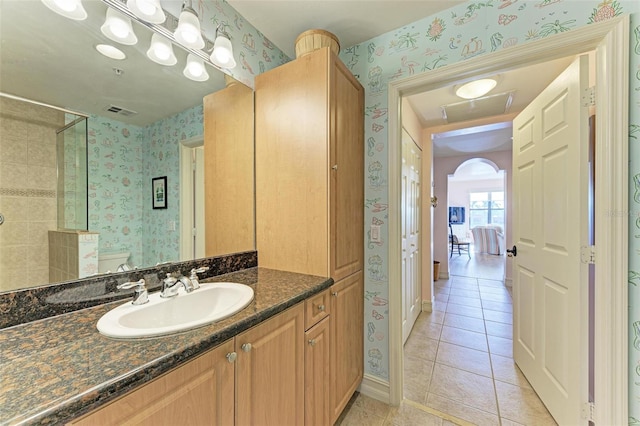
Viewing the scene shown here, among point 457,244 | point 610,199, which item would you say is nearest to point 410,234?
point 610,199

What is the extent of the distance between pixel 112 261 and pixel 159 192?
1.23 ft

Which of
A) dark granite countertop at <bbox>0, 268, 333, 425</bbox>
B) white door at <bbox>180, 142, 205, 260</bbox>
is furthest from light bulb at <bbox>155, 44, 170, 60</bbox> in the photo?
dark granite countertop at <bbox>0, 268, 333, 425</bbox>

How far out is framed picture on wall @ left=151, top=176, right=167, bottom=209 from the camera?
124 cm

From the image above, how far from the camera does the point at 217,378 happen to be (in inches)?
29.8

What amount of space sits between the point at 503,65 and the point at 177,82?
1.77 meters

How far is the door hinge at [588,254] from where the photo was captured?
1.24m

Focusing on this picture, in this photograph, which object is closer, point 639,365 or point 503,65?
point 639,365

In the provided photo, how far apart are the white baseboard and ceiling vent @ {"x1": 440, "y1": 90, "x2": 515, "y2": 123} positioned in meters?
2.72

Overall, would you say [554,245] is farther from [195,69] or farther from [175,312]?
[195,69]

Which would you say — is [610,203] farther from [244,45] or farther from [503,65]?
[244,45]

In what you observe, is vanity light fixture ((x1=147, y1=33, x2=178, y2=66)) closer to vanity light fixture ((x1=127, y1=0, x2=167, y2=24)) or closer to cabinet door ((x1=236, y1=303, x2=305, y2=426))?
vanity light fixture ((x1=127, y1=0, x2=167, y2=24))

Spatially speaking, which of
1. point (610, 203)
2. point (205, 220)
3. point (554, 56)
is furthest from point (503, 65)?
point (205, 220)

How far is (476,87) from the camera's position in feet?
7.14

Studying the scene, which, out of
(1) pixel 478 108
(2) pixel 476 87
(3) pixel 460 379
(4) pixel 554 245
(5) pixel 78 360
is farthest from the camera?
(1) pixel 478 108
